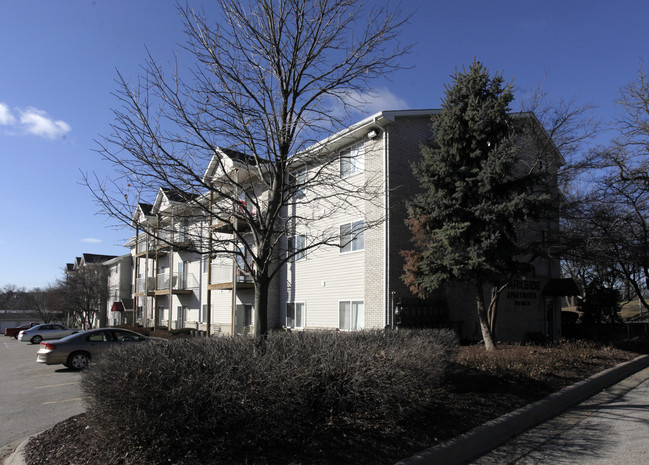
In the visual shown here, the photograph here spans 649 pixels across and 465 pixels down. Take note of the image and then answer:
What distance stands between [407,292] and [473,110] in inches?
267

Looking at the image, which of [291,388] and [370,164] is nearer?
[291,388]

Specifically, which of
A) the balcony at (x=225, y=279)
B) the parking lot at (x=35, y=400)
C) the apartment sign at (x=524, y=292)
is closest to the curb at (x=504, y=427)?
the parking lot at (x=35, y=400)

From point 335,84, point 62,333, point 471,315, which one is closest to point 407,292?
point 471,315

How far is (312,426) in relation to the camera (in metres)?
5.54

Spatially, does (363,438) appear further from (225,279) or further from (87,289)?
(87,289)

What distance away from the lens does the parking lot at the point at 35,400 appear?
7.83m

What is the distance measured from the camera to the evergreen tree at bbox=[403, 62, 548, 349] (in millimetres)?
13133

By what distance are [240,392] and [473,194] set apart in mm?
10738

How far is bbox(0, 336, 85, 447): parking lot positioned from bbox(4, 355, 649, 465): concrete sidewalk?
1.61 meters

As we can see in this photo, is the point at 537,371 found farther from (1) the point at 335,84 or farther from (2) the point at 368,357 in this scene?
(1) the point at 335,84

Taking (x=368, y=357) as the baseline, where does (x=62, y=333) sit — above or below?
below

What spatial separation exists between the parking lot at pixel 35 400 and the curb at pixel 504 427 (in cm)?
460

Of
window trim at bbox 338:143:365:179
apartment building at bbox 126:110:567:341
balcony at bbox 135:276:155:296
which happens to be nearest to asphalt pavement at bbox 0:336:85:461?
apartment building at bbox 126:110:567:341

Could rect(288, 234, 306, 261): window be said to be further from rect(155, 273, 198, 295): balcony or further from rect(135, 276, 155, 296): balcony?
rect(135, 276, 155, 296): balcony
